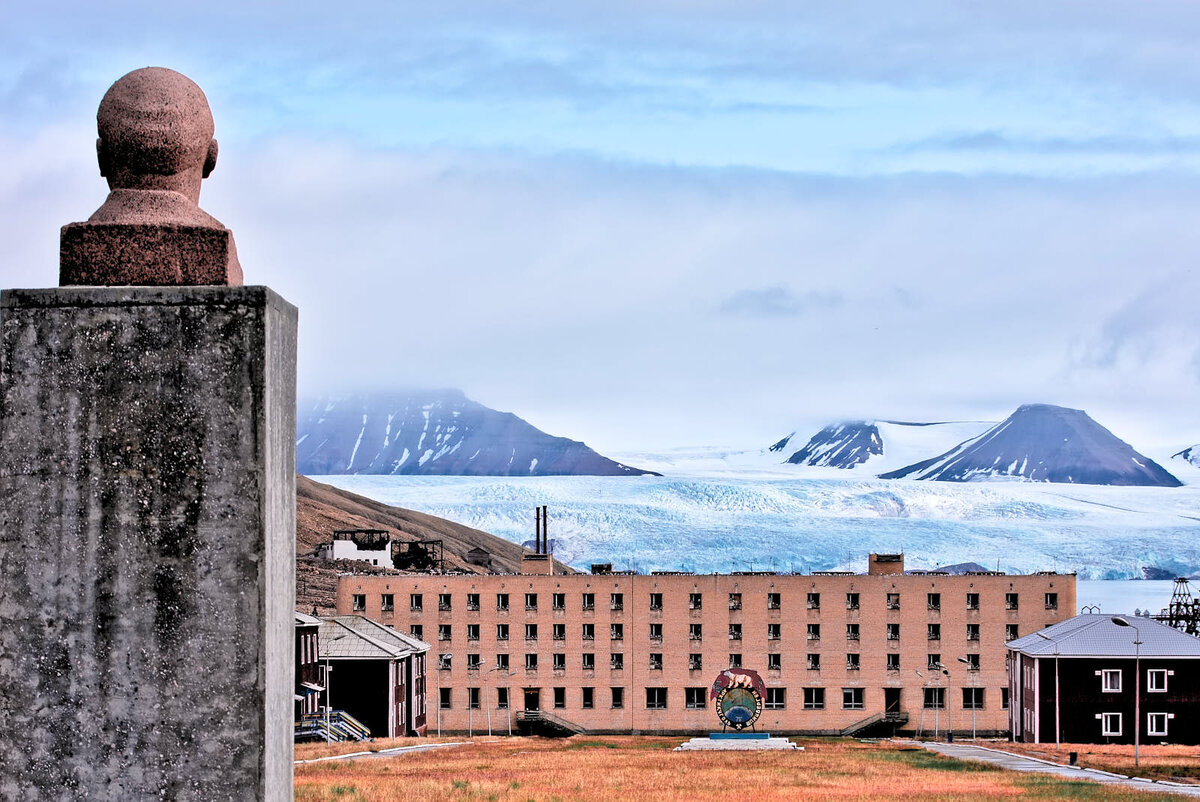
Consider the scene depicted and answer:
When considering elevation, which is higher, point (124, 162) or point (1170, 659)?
point (124, 162)

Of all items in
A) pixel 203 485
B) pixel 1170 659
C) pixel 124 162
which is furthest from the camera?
pixel 1170 659

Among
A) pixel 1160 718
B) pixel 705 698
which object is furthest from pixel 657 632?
pixel 1160 718

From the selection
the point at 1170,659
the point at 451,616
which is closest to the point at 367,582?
the point at 451,616

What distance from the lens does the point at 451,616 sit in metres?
113

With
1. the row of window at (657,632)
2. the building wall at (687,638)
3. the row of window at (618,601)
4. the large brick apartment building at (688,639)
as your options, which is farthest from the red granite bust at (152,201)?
the row of window at (657,632)

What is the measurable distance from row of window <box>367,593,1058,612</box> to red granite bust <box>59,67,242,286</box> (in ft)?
340

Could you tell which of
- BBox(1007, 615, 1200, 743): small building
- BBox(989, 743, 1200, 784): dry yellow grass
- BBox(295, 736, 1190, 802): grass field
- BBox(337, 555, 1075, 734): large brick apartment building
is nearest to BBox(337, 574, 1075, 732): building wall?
BBox(337, 555, 1075, 734): large brick apartment building

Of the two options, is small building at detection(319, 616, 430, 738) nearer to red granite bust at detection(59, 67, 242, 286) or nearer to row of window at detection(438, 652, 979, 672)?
row of window at detection(438, 652, 979, 672)

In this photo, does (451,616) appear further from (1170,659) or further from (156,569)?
(156,569)

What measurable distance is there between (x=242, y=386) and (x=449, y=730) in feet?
350

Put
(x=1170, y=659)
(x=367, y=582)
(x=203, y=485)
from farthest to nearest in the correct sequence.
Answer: (x=367, y=582) < (x=1170, y=659) < (x=203, y=485)

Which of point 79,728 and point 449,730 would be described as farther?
point 449,730

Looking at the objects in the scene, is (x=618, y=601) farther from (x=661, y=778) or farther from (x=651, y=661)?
(x=661, y=778)

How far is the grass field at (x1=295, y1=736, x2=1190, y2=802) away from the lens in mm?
42062
